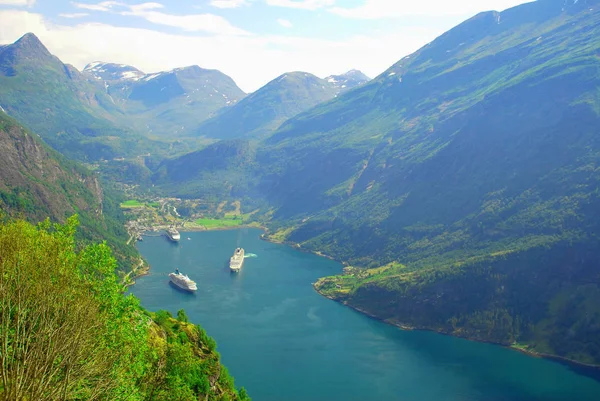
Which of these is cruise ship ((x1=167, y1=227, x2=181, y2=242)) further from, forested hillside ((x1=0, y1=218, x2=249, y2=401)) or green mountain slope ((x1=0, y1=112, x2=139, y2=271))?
forested hillside ((x1=0, y1=218, x2=249, y2=401))

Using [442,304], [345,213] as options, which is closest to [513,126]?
[345,213]

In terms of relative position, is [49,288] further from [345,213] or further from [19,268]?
[345,213]

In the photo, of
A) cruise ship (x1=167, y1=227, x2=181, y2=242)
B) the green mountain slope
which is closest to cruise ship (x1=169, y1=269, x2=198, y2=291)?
the green mountain slope

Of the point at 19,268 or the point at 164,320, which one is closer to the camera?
the point at 19,268

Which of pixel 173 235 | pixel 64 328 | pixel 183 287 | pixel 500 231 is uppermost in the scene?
pixel 64 328

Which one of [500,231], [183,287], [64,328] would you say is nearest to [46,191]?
[183,287]

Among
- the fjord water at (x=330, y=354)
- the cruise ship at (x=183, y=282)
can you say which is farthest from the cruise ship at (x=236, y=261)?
the cruise ship at (x=183, y=282)

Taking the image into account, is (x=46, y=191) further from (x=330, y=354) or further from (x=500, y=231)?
(x=500, y=231)
